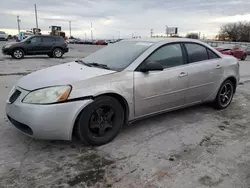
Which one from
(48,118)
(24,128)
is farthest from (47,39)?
(48,118)

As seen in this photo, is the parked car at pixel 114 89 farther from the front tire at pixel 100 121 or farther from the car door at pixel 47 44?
the car door at pixel 47 44

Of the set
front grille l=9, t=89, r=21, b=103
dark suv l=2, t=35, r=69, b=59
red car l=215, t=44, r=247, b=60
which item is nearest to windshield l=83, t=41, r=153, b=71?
front grille l=9, t=89, r=21, b=103

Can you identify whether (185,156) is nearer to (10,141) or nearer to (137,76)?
(137,76)

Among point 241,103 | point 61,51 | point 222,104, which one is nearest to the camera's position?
point 222,104

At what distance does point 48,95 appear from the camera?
2893mm

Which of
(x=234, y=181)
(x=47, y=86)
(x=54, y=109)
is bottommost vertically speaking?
(x=234, y=181)

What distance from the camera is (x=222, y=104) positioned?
493cm

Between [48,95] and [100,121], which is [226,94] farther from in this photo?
[48,95]

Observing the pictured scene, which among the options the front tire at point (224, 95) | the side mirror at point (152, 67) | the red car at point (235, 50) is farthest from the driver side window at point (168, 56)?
the red car at point (235, 50)

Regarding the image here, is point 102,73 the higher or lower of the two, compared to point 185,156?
higher

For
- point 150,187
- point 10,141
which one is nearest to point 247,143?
point 150,187

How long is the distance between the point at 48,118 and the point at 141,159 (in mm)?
1244

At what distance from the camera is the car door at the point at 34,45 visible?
49.8 ft

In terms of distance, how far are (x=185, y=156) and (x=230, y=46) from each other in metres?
20.6
